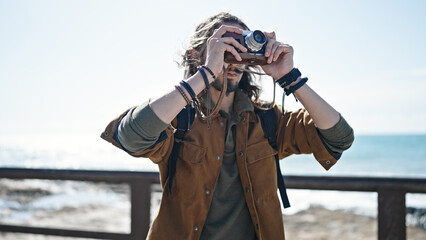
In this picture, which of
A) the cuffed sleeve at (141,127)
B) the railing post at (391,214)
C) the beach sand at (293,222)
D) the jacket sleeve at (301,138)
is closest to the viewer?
the cuffed sleeve at (141,127)

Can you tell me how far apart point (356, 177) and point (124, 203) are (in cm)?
1203

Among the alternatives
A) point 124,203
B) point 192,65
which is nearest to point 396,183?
point 192,65

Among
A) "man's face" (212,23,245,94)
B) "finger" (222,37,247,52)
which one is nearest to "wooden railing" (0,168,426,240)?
"man's face" (212,23,245,94)

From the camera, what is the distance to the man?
1.47 m

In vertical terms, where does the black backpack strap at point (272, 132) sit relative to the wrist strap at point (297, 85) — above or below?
below

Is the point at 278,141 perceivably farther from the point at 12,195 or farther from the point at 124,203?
the point at 12,195

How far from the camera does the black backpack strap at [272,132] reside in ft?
5.36

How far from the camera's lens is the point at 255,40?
4.98ft

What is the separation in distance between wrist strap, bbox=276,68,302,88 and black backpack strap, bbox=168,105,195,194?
1.33 feet

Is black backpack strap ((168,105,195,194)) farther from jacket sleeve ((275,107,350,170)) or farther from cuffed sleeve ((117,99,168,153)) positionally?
jacket sleeve ((275,107,350,170))

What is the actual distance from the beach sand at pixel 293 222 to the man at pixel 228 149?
6.16 meters

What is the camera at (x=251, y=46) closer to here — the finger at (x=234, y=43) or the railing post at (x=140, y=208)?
the finger at (x=234, y=43)

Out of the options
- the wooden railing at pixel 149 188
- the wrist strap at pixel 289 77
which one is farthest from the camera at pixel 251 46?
the wooden railing at pixel 149 188

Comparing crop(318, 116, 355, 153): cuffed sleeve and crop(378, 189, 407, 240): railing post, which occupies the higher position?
crop(318, 116, 355, 153): cuffed sleeve
